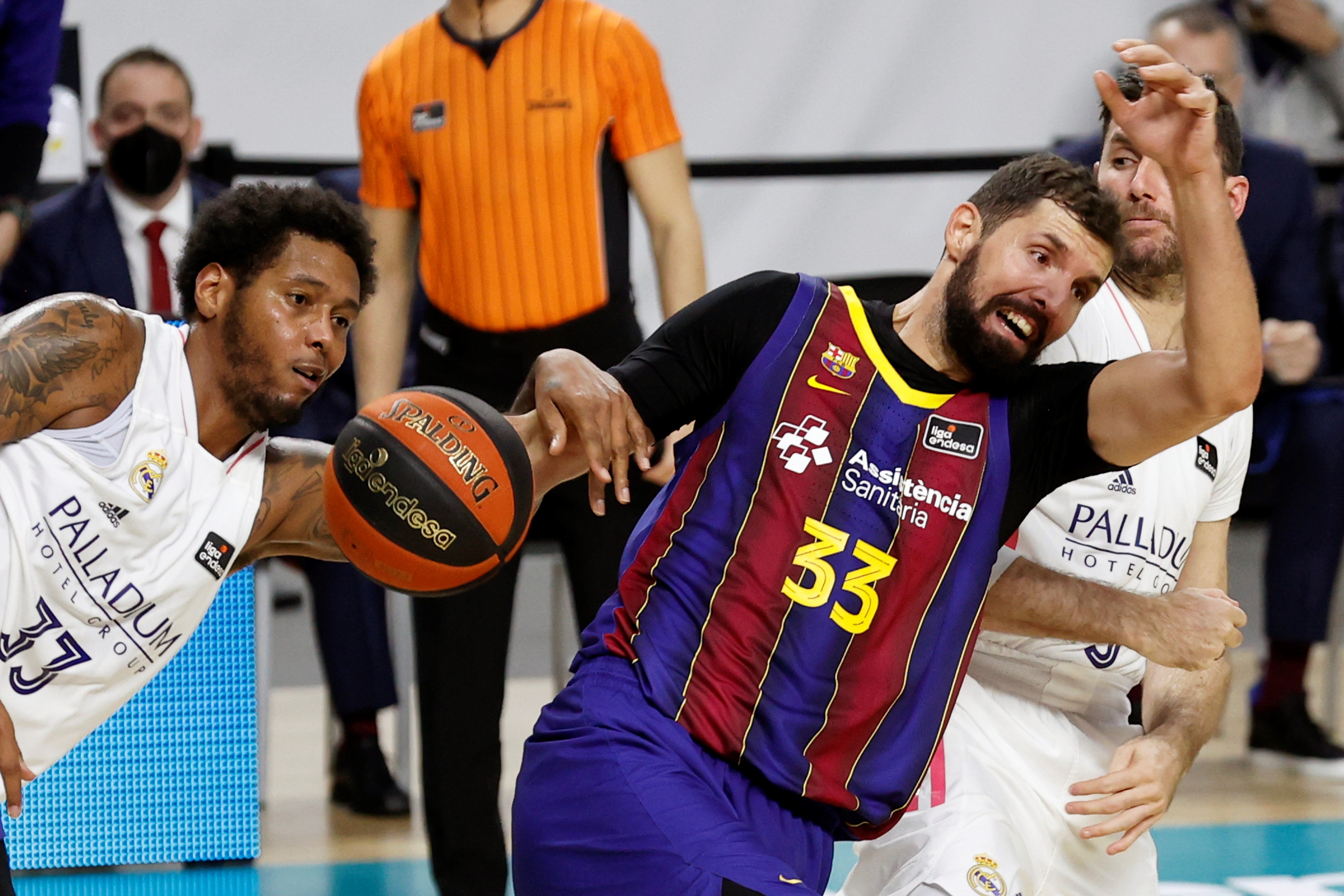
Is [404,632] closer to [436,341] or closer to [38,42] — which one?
[436,341]

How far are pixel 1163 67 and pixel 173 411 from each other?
5.79 feet

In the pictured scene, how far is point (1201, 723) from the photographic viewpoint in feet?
9.84

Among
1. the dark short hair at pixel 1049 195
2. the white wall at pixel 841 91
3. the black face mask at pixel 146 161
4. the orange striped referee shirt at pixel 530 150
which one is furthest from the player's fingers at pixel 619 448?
the white wall at pixel 841 91

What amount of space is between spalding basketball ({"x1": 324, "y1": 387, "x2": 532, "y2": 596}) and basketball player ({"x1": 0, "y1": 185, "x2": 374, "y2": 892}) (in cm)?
46

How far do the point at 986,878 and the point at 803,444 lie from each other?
2.88 feet

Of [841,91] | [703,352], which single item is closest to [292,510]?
[703,352]

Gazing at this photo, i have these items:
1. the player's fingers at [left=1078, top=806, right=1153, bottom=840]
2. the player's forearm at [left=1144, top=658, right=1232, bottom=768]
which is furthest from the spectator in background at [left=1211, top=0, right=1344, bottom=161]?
the player's fingers at [left=1078, top=806, right=1153, bottom=840]

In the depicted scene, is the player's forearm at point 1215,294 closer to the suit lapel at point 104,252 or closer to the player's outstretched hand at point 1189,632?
the player's outstretched hand at point 1189,632

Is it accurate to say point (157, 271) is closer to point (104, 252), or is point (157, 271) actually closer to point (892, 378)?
point (104, 252)

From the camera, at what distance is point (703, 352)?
258 cm

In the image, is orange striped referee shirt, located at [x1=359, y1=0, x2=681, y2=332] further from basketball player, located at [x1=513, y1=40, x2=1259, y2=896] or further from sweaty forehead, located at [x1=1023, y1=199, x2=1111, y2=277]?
sweaty forehead, located at [x1=1023, y1=199, x2=1111, y2=277]

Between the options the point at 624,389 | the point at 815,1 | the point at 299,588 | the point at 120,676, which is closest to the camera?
the point at 624,389

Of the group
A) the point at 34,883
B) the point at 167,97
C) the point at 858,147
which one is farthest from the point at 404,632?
the point at 858,147

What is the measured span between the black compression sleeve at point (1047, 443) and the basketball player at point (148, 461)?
123cm
